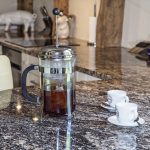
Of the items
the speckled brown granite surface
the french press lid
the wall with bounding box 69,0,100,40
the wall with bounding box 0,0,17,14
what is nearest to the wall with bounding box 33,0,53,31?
the wall with bounding box 0,0,17,14

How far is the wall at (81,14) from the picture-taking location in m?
3.65

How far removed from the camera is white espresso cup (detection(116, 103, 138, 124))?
3.92ft

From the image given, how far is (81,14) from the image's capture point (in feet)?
12.4

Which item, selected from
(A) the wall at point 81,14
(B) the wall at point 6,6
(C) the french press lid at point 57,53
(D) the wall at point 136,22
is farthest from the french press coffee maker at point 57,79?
(B) the wall at point 6,6

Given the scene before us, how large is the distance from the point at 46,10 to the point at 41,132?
3.19 meters

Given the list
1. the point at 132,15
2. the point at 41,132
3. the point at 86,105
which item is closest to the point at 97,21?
the point at 132,15

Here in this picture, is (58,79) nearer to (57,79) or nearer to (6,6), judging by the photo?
(57,79)

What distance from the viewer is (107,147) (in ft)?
3.44

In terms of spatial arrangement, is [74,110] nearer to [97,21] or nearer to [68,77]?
[68,77]

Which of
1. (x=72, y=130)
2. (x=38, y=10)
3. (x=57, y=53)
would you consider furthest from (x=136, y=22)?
(x=72, y=130)

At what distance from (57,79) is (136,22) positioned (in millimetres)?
1985

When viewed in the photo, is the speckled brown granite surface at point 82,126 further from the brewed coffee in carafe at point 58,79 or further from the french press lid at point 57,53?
the french press lid at point 57,53

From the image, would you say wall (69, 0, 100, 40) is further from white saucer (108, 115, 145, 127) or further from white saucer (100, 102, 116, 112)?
white saucer (108, 115, 145, 127)

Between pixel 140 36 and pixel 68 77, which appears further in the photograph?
pixel 140 36
